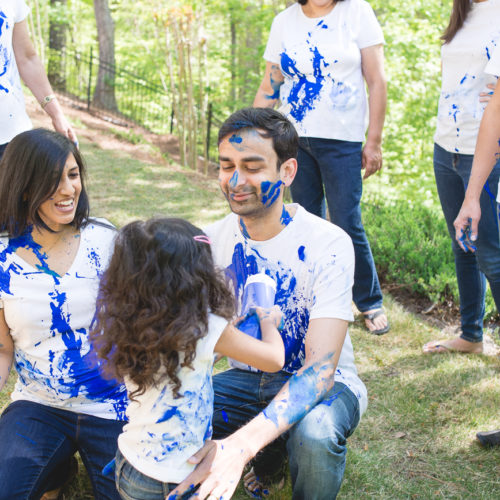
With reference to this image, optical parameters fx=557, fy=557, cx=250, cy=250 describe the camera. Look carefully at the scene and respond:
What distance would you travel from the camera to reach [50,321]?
1984 millimetres

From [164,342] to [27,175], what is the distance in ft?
2.95

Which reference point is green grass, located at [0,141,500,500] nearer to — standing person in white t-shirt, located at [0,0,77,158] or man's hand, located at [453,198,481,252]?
man's hand, located at [453,198,481,252]

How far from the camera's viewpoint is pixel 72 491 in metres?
2.17

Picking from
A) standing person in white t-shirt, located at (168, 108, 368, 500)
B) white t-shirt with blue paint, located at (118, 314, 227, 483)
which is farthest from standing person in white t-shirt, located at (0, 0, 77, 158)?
white t-shirt with blue paint, located at (118, 314, 227, 483)

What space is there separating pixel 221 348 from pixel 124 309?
298 millimetres

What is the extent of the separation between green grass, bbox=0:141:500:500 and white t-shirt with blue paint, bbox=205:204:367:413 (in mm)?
529

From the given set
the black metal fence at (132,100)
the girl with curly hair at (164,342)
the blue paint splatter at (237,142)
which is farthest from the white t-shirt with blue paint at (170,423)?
the black metal fence at (132,100)

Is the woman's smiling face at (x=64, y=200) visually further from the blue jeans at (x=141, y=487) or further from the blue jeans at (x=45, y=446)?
the blue jeans at (x=141, y=487)

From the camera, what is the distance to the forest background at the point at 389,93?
477cm

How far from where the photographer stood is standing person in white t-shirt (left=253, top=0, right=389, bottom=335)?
3111 mm

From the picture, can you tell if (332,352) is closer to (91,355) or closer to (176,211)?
(91,355)

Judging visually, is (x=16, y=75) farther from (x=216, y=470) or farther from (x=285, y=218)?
(x=216, y=470)

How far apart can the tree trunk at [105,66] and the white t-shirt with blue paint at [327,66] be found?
11216 mm

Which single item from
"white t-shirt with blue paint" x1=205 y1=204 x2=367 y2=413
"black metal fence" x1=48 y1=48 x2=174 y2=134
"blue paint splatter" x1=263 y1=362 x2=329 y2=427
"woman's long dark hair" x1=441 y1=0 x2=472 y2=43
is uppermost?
"woman's long dark hair" x1=441 y1=0 x2=472 y2=43
